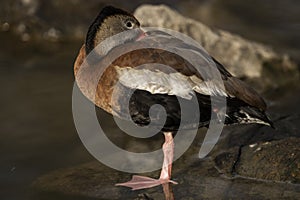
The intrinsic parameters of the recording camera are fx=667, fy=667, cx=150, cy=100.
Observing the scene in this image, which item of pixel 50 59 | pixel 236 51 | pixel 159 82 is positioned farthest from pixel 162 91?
pixel 50 59

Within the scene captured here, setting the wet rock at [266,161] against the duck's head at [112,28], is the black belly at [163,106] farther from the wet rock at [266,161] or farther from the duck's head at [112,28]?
the duck's head at [112,28]

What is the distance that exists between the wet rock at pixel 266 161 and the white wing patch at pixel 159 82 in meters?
0.82

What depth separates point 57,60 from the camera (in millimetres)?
9008

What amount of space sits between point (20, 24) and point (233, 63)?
140 inches

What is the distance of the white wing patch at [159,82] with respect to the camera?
5246 millimetres

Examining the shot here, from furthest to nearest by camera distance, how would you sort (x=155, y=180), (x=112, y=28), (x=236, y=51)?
(x=236, y=51) < (x=112, y=28) < (x=155, y=180)

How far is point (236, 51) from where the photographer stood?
8484 mm

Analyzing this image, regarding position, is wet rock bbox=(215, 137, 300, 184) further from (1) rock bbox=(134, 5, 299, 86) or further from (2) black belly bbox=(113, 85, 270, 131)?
(1) rock bbox=(134, 5, 299, 86)

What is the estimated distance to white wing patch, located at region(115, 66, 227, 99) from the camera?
207 inches

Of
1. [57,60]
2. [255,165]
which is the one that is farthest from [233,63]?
[255,165]

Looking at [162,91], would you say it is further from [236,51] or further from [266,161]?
[236,51]

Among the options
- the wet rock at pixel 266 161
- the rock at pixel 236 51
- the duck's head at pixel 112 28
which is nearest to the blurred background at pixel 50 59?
the rock at pixel 236 51

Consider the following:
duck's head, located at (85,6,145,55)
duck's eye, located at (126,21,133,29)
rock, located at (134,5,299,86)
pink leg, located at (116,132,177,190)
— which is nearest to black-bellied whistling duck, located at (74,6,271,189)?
pink leg, located at (116,132,177,190)

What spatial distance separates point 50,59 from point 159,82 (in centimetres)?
405
